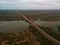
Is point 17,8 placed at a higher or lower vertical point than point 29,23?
higher

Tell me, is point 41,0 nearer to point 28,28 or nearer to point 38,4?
point 38,4

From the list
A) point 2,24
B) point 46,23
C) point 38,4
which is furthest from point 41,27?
point 2,24

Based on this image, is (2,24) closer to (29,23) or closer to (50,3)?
(29,23)

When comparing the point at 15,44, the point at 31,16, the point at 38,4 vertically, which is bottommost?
the point at 15,44

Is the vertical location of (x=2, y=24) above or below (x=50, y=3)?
below

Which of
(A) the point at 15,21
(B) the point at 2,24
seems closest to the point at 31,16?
(A) the point at 15,21

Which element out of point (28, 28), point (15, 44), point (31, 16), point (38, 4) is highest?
point (38, 4)

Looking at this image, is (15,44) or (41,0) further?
(41,0)

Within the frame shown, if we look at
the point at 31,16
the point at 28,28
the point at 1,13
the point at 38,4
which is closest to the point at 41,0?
the point at 38,4

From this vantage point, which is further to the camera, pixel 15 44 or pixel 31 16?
pixel 31 16
